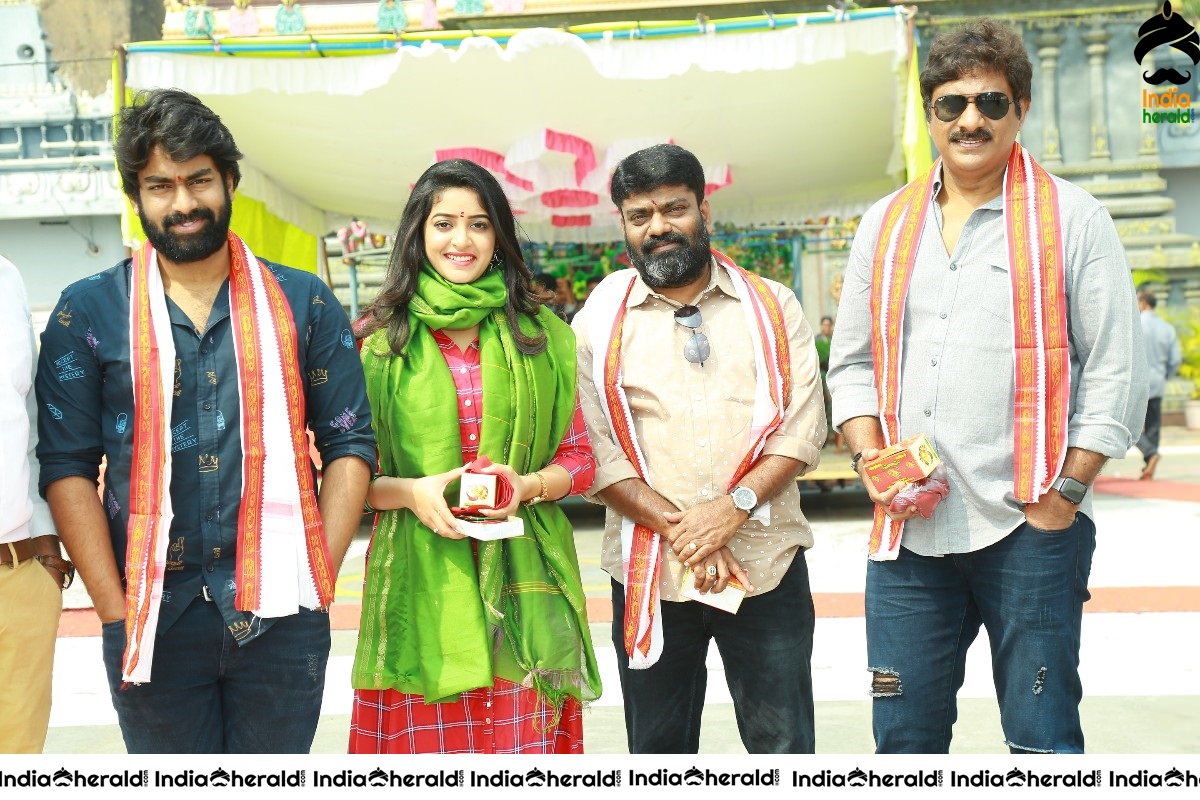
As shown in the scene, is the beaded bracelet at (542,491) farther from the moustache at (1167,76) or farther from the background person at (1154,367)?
the moustache at (1167,76)

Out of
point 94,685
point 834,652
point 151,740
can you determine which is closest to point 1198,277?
point 834,652

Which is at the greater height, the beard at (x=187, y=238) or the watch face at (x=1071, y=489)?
the beard at (x=187, y=238)

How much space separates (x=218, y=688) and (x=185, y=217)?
1.04m

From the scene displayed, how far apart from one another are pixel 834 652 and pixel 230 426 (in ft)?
11.5

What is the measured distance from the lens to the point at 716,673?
522cm

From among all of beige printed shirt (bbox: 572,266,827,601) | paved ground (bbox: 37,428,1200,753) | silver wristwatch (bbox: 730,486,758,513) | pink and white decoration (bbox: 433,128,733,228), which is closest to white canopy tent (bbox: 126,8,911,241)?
pink and white decoration (bbox: 433,128,733,228)

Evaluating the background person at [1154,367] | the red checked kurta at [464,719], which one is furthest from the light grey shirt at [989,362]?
the background person at [1154,367]

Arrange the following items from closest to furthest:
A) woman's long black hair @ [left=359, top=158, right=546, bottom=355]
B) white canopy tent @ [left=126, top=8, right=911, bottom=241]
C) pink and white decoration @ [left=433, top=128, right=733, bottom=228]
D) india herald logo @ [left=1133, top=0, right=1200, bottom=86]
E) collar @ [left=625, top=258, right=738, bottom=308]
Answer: woman's long black hair @ [left=359, top=158, right=546, bottom=355]
collar @ [left=625, top=258, right=738, bottom=308]
white canopy tent @ [left=126, top=8, right=911, bottom=241]
pink and white decoration @ [left=433, top=128, right=733, bottom=228]
india herald logo @ [left=1133, top=0, right=1200, bottom=86]

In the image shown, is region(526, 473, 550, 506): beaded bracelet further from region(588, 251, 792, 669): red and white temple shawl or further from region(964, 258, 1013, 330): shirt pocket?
region(964, 258, 1013, 330): shirt pocket

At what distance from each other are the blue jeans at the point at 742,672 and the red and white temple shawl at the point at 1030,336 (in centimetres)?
34

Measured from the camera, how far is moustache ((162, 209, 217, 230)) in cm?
262

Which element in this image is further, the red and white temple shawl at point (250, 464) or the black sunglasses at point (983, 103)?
the black sunglasses at point (983, 103)

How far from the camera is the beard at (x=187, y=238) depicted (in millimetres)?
2631

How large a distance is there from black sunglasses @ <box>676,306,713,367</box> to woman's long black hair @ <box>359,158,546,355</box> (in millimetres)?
407
